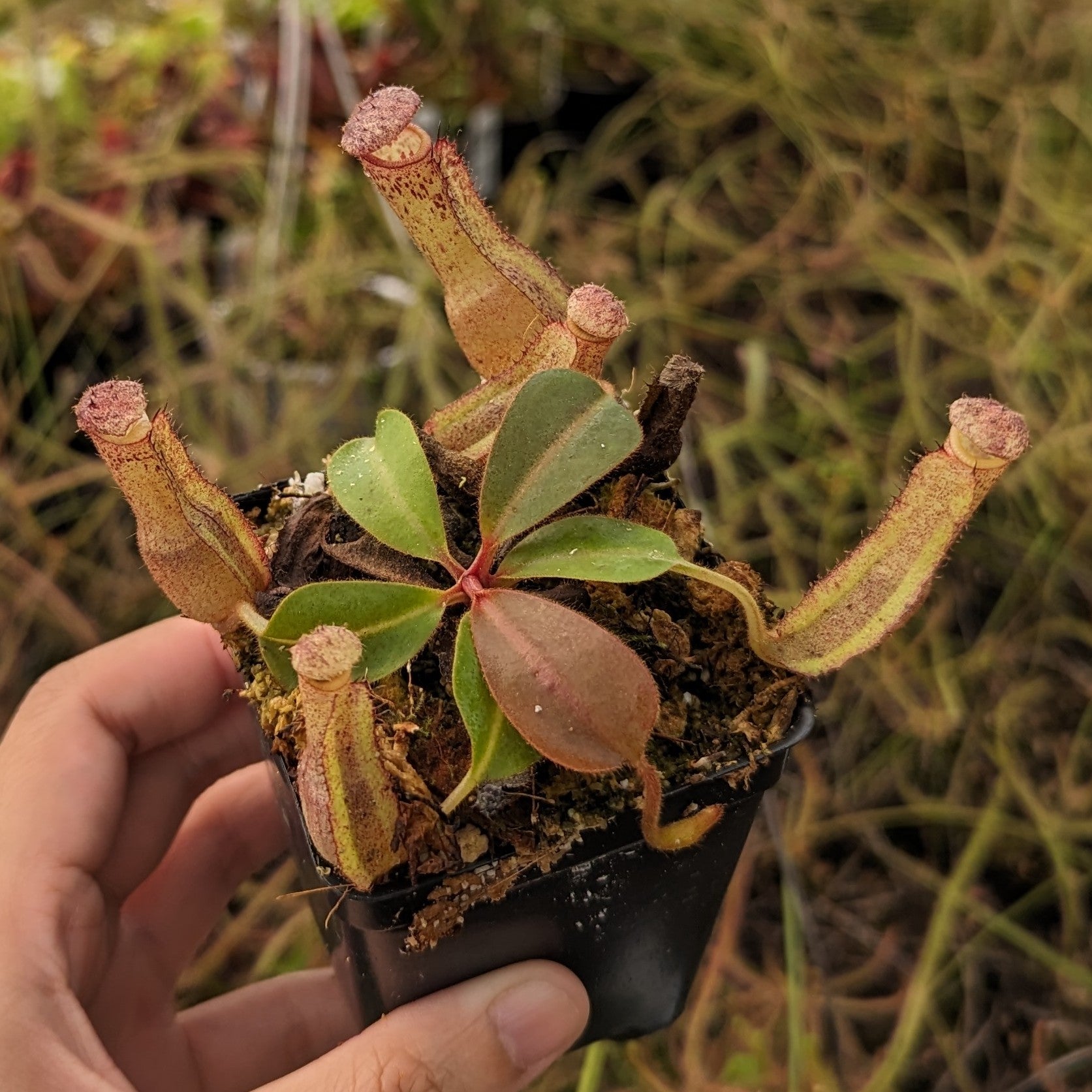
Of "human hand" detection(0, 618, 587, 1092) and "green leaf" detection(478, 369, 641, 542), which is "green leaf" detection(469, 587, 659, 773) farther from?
"human hand" detection(0, 618, 587, 1092)

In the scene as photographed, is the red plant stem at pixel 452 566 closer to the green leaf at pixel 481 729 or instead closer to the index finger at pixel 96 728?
the green leaf at pixel 481 729

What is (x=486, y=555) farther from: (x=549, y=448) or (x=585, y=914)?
(x=585, y=914)

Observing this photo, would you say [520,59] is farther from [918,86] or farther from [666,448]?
[666,448]

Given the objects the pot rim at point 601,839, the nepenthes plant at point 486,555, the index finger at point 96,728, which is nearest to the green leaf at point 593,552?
the nepenthes plant at point 486,555

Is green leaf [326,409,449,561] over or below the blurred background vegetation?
over

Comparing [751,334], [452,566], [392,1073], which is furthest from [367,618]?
[751,334]

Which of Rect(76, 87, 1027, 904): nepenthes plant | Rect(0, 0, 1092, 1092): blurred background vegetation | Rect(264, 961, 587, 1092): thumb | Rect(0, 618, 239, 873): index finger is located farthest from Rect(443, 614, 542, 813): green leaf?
Rect(0, 0, 1092, 1092): blurred background vegetation
